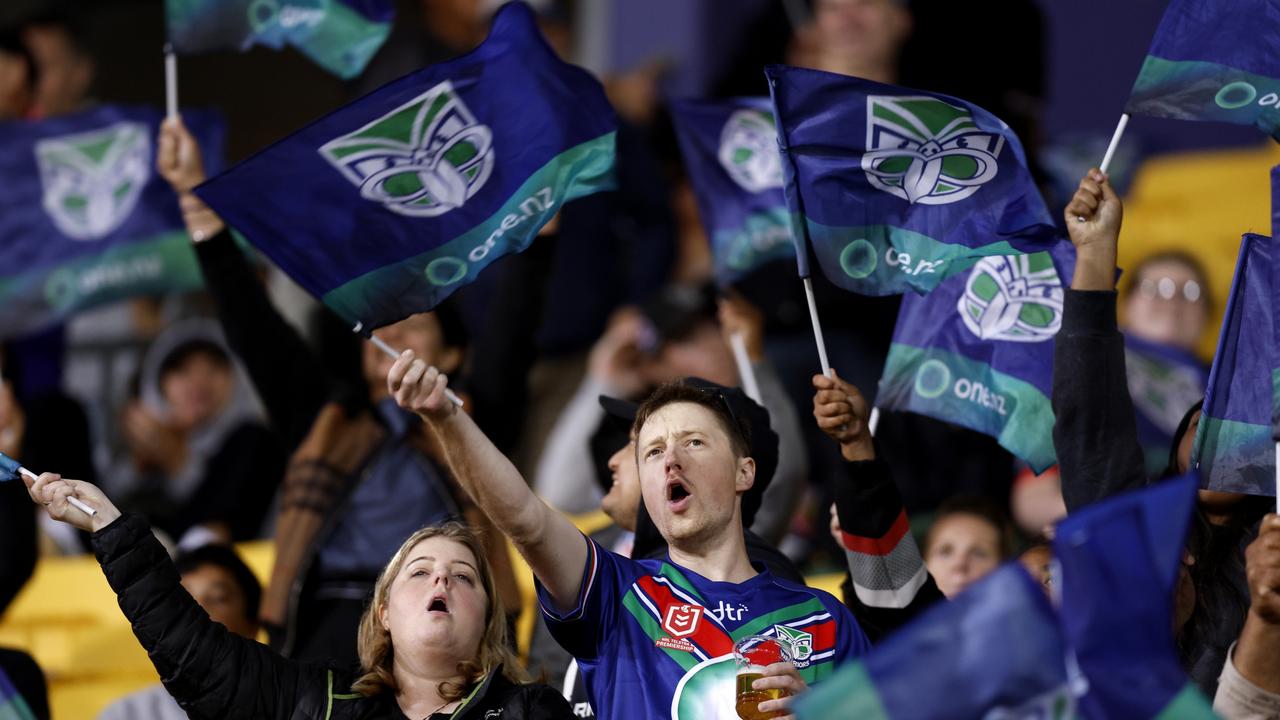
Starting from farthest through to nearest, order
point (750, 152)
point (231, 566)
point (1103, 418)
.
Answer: point (750, 152) → point (231, 566) → point (1103, 418)

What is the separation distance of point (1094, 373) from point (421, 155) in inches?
69.8

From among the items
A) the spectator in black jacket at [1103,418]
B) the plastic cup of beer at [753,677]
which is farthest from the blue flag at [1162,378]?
the plastic cup of beer at [753,677]

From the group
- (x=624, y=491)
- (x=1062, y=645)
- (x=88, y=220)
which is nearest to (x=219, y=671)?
(x=624, y=491)

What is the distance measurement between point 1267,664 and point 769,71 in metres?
1.77

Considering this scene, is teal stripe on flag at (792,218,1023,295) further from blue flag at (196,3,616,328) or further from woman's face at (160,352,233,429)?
woman's face at (160,352,233,429)

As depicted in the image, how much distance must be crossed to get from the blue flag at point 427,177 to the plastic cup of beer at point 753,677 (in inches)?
54.7

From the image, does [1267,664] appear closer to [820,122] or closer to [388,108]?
[820,122]

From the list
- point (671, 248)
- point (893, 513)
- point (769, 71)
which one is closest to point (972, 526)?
point (893, 513)

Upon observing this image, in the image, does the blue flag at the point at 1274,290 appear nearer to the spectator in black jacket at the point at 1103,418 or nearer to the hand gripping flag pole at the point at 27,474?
the spectator in black jacket at the point at 1103,418

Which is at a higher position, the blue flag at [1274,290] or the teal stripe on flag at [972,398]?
the blue flag at [1274,290]

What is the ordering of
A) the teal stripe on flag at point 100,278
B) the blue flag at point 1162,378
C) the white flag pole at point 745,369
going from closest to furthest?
1. the white flag pole at point 745,369
2. the teal stripe on flag at point 100,278
3. the blue flag at point 1162,378

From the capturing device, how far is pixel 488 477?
3.68 meters

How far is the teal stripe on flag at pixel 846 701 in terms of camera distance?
2.99m

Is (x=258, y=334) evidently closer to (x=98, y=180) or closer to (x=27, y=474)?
(x=98, y=180)
